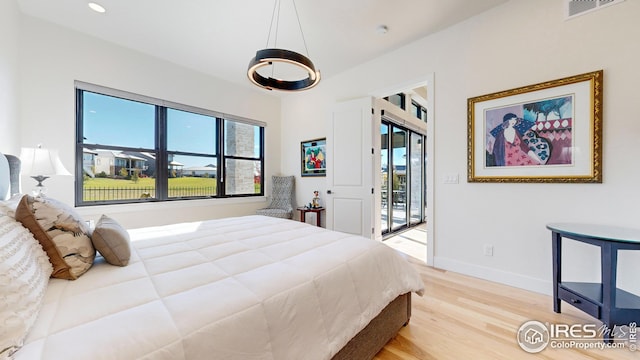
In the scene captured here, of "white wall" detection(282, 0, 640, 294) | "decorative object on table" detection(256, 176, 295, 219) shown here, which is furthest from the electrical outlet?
"decorative object on table" detection(256, 176, 295, 219)

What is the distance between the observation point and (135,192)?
345 cm

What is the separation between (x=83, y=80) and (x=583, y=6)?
526 cm

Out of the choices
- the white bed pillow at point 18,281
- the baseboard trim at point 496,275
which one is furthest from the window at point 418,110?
the white bed pillow at point 18,281

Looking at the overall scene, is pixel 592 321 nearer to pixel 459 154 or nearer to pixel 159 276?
pixel 459 154

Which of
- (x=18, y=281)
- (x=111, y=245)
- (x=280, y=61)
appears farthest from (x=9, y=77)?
(x=18, y=281)

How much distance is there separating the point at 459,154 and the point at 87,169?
4.63m

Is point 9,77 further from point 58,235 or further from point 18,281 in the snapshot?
point 18,281

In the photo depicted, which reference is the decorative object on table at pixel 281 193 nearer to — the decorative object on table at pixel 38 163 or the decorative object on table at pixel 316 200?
the decorative object on table at pixel 316 200

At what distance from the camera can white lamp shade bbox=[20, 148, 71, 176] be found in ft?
6.87

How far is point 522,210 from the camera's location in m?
2.42

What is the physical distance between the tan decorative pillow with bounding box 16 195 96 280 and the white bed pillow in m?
0.03

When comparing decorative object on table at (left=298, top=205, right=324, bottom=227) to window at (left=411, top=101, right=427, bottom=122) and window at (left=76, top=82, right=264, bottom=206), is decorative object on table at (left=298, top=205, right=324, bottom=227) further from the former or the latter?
window at (left=411, top=101, right=427, bottom=122)

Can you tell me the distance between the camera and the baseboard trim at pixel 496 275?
2297mm

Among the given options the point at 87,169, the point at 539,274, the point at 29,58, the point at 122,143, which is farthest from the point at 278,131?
the point at 539,274
